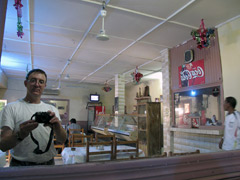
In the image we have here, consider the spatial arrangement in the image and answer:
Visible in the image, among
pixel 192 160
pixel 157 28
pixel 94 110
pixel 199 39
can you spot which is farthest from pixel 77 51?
pixel 94 110

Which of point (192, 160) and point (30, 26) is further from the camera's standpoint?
point (30, 26)

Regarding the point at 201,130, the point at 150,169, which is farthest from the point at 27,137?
the point at 201,130

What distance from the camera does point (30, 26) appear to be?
4.00m

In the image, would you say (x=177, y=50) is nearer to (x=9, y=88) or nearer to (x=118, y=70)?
(x=118, y=70)

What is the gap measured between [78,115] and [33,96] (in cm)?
1029

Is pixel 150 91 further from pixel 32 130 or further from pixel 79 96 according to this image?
pixel 32 130

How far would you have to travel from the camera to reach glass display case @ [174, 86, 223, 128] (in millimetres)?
3912

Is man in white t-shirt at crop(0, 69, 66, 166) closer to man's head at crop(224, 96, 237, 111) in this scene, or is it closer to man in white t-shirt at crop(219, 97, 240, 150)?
man in white t-shirt at crop(219, 97, 240, 150)

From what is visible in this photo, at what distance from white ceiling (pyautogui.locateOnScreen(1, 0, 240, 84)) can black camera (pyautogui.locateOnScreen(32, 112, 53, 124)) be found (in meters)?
0.98

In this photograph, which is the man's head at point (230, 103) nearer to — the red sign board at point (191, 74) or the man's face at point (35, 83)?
the red sign board at point (191, 74)

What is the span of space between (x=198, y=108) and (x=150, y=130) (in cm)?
168

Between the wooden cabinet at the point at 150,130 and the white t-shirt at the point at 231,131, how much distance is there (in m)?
2.83

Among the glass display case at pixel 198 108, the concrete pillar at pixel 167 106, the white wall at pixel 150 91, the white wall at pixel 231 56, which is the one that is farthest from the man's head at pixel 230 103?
the white wall at pixel 150 91

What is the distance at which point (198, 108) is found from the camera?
4.35m
